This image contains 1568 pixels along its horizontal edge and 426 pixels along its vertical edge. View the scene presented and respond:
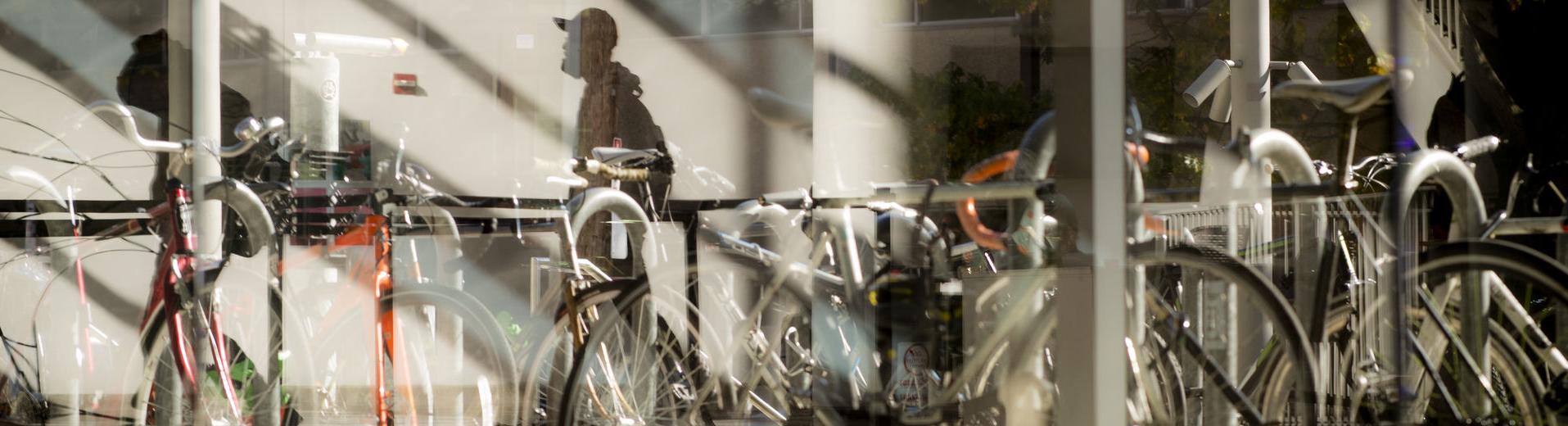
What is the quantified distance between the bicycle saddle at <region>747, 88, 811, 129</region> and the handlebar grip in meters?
1.20

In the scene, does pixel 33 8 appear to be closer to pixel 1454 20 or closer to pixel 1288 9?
pixel 1288 9

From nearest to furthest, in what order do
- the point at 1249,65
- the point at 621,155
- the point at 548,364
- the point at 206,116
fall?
1. the point at 1249,65
2. the point at 621,155
3. the point at 548,364
4. the point at 206,116

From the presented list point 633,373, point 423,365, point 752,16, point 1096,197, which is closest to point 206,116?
point 423,365

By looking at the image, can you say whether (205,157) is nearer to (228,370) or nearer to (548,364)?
(228,370)

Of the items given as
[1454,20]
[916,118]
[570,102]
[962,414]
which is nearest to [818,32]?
[916,118]

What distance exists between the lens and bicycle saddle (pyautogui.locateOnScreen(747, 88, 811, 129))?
2498mm

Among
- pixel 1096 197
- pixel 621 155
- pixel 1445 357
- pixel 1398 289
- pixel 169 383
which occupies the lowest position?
pixel 169 383

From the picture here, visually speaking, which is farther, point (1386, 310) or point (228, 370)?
point (228, 370)

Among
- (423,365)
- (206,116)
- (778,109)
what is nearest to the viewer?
(778,109)

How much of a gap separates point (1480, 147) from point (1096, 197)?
75 centimetres

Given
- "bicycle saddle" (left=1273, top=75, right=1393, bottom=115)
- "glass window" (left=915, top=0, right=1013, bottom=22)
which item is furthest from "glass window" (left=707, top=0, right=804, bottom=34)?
"bicycle saddle" (left=1273, top=75, right=1393, bottom=115)

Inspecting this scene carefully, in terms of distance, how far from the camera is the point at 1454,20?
2320 mm

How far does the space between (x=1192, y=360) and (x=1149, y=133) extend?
0.44 m

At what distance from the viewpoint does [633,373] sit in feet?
8.84
